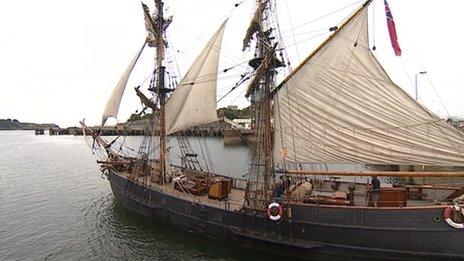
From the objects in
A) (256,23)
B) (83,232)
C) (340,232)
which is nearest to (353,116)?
(340,232)

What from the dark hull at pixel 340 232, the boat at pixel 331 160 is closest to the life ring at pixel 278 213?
the boat at pixel 331 160

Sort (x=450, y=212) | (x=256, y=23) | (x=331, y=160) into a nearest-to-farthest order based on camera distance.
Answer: (x=450, y=212) → (x=331, y=160) → (x=256, y=23)

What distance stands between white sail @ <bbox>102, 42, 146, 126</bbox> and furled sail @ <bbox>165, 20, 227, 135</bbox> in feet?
15.3

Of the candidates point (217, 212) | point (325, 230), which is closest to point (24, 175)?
point (217, 212)

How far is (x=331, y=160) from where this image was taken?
1491 cm

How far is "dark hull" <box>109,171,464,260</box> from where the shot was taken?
38.9 feet

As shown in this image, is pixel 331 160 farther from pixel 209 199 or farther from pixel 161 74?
pixel 161 74

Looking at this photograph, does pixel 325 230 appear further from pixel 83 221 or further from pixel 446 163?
pixel 83 221

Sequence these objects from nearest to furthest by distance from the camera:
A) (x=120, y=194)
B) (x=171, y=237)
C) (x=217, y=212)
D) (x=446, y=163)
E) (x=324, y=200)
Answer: (x=446, y=163)
(x=324, y=200)
(x=217, y=212)
(x=171, y=237)
(x=120, y=194)

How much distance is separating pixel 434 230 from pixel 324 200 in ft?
12.8

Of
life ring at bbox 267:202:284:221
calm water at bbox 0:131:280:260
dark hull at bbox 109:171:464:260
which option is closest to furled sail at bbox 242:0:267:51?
life ring at bbox 267:202:284:221

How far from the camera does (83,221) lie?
2091cm

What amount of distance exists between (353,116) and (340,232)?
193 inches

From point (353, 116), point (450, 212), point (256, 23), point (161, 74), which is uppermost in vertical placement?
point (256, 23)
